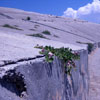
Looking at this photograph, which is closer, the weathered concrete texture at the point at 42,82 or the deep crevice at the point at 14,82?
the deep crevice at the point at 14,82

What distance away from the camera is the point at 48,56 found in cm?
341

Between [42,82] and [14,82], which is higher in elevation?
[14,82]

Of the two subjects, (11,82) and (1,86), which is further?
(11,82)

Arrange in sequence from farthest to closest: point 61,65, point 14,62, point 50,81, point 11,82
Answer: point 61,65 < point 50,81 < point 14,62 < point 11,82

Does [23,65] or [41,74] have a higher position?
[23,65]

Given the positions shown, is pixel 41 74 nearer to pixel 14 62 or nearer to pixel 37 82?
pixel 37 82

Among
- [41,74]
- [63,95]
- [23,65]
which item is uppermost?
[23,65]

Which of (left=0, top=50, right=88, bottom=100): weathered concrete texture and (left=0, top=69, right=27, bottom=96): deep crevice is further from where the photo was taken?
(left=0, top=50, right=88, bottom=100): weathered concrete texture

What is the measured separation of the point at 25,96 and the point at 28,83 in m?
0.19

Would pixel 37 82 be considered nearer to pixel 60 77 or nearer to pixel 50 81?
pixel 50 81

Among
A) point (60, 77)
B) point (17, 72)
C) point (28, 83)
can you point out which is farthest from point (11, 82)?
point (60, 77)

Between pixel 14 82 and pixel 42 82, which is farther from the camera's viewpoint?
pixel 42 82

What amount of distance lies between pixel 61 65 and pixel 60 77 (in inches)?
13.1

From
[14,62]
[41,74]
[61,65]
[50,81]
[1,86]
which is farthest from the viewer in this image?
[61,65]
